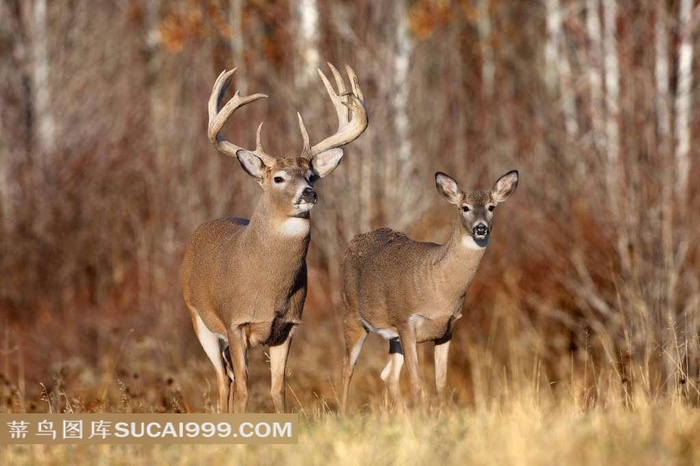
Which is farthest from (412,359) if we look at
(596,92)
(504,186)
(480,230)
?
(596,92)

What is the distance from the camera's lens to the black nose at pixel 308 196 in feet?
23.6

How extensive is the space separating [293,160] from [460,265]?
3.76 feet

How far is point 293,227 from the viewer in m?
7.49

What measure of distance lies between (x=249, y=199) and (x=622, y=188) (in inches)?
225

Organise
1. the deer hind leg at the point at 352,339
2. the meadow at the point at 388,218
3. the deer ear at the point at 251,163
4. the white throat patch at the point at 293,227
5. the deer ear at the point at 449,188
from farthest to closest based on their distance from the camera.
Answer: the deer hind leg at the point at 352,339, the deer ear at the point at 449,188, the deer ear at the point at 251,163, the white throat patch at the point at 293,227, the meadow at the point at 388,218

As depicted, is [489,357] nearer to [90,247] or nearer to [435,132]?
[435,132]

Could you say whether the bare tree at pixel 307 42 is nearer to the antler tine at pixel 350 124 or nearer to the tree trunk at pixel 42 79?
the tree trunk at pixel 42 79

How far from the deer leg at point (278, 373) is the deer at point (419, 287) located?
1.58 ft

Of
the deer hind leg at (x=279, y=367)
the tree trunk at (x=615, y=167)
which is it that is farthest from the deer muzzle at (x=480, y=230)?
the tree trunk at (x=615, y=167)

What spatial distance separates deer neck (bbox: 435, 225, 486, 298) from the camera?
7660 mm

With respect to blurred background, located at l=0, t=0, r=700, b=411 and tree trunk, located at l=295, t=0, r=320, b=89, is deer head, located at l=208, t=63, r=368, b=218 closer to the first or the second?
blurred background, located at l=0, t=0, r=700, b=411

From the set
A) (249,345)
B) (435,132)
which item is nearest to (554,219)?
(435,132)

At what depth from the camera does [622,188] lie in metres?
11.1

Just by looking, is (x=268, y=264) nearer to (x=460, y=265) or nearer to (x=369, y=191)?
(x=460, y=265)
